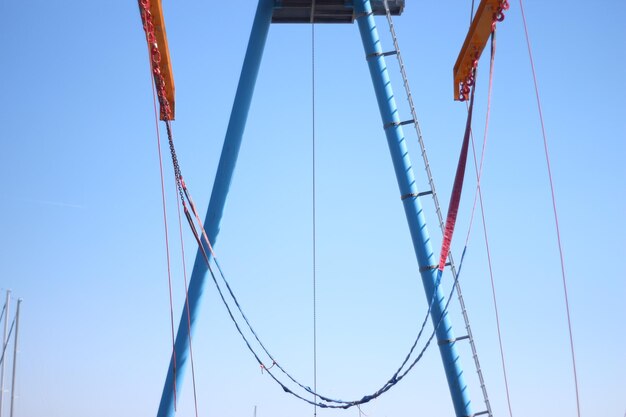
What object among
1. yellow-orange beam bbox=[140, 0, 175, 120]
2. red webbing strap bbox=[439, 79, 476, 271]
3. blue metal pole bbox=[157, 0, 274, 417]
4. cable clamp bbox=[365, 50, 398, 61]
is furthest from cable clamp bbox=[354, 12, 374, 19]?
yellow-orange beam bbox=[140, 0, 175, 120]

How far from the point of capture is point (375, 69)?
14266 millimetres

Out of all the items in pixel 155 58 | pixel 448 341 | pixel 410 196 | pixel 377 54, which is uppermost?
→ pixel 377 54

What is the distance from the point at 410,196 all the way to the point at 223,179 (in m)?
3.12

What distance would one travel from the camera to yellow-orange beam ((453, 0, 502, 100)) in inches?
496

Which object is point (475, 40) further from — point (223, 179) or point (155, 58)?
point (155, 58)

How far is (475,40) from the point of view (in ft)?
44.0

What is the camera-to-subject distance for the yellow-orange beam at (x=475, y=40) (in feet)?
41.3

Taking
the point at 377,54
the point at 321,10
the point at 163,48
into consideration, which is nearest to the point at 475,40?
the point at 377,54

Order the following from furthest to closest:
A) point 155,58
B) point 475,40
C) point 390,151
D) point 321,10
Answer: point 321,10
point 390,151
point 475,40
point 155,58

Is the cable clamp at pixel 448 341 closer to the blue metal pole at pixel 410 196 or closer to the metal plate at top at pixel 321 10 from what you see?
the blue metal pole at pixel 410 196

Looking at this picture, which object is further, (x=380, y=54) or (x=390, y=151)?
(x=380, y=54)

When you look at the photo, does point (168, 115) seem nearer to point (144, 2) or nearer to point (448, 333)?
point (144, 2)

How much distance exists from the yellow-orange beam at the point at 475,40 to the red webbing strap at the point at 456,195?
1192mm

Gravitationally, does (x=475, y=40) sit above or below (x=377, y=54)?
below
